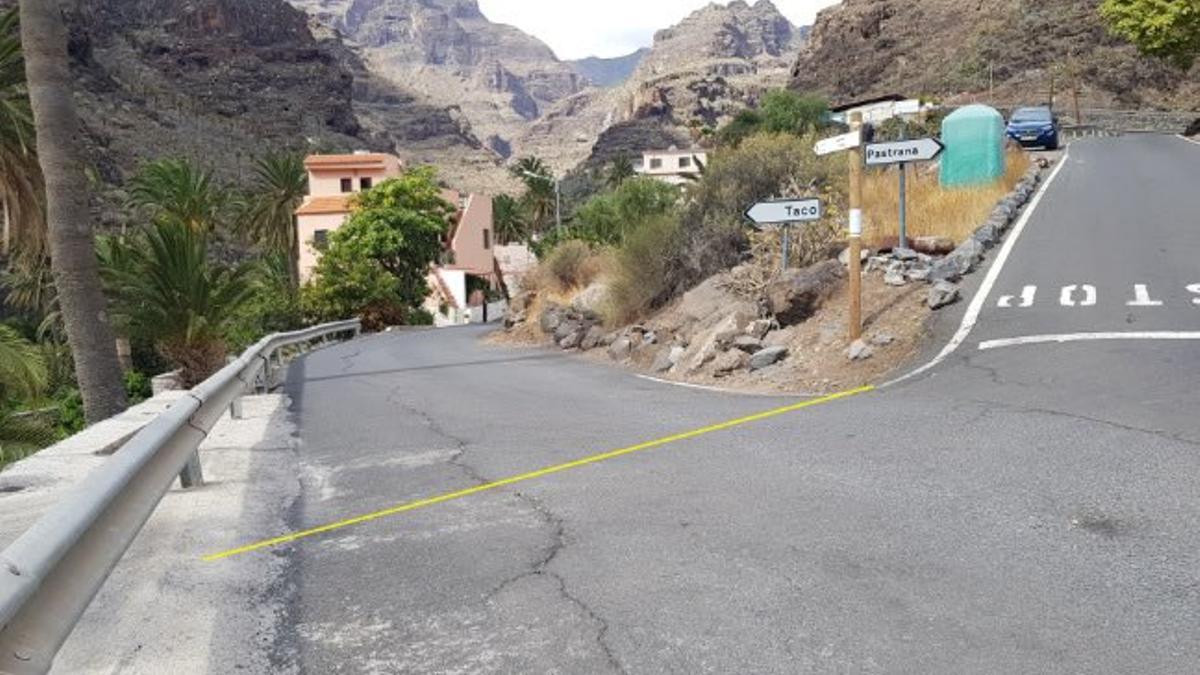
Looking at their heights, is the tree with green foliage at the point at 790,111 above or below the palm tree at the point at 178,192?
above

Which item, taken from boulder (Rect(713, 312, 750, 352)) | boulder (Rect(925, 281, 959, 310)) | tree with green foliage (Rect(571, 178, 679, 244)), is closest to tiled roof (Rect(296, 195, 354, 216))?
tree with green foliage (Rect(571, 178, 679, 244))

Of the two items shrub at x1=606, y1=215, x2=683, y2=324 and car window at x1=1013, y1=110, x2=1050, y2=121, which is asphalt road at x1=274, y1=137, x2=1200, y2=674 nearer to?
shrub at x1=606, y1=215, x2=683, y2=324

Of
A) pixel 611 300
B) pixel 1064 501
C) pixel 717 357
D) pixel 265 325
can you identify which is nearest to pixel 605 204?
pixel 265 325

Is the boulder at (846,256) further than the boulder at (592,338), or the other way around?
the boulder at (592,338)

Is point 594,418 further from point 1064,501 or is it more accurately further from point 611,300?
point 611,300

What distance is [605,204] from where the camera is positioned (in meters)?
50.5

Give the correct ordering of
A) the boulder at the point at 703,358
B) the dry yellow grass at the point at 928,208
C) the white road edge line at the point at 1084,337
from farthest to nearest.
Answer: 1. the dry yellow grass at the point at 928,208
2. the boulder at the point at 703,358
3. the white road edge line at the point at 1084,337

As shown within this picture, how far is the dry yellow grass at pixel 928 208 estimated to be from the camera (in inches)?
690

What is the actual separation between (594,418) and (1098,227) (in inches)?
509

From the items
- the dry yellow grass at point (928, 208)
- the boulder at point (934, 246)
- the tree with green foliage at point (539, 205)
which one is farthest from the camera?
the tree with green foliage at point (539, 205)

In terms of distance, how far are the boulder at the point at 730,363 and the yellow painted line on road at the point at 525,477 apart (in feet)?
10.3

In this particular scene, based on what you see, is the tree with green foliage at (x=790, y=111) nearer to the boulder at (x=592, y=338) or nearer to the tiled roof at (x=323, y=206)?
the tiled roof at (x=323, y=206)

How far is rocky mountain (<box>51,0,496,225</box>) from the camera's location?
100m

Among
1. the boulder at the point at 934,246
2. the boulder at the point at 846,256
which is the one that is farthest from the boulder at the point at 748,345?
the boulder at the point at 934,246
